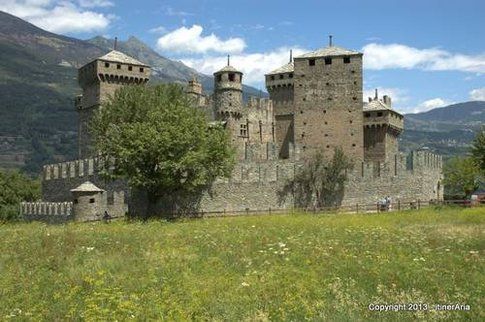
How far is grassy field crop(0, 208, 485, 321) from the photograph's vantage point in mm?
12492

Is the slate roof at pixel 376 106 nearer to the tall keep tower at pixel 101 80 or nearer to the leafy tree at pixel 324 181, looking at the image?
the leafy tree at pixel 324 181

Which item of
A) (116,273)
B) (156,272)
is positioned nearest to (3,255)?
(116,273)

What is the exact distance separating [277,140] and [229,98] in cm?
823

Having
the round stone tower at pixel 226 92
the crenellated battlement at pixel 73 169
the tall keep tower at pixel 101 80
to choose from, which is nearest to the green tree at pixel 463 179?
the round stone tower at pixel 226 92

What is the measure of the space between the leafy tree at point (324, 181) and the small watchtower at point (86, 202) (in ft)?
47.6

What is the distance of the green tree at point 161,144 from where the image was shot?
33.9m

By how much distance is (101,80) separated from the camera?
54.2 m

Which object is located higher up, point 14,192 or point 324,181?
point 324,181

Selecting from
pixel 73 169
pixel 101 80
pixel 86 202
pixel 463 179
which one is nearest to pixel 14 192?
pixel 101 80

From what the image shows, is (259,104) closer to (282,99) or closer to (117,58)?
(282,99)

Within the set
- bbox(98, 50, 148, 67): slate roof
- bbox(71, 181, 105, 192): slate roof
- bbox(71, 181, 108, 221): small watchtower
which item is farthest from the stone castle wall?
bbox(98, 50, 148, 67): slate roof

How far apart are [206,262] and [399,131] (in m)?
44.1

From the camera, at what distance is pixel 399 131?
57.4 m

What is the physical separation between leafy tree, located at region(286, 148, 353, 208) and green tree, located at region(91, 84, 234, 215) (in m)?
7.19
